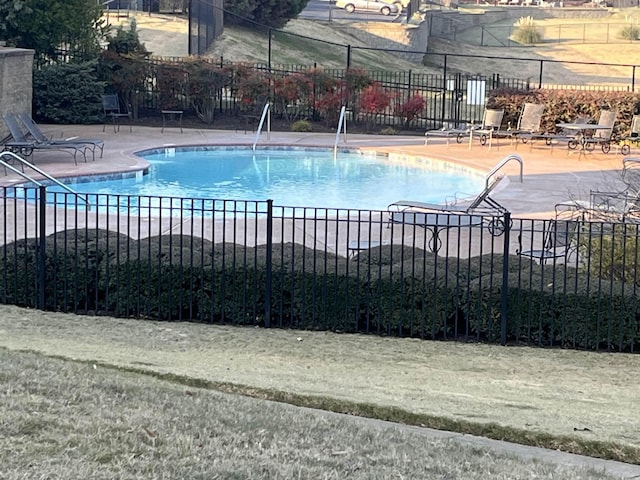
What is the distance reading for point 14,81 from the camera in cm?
2195

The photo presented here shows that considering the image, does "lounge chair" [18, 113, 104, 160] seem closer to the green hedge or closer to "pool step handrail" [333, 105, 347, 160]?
"pool step handrail" [333, 105, 347, 160]

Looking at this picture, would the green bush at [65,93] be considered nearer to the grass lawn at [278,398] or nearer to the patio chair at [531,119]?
the patio chair at [531,119]

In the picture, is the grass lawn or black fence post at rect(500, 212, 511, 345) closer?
the grass lawn

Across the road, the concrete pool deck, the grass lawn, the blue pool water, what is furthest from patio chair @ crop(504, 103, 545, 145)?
the road

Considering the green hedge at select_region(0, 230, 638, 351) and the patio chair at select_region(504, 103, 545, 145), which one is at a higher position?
the patio chair at select_region(504, 103, 545, 145)

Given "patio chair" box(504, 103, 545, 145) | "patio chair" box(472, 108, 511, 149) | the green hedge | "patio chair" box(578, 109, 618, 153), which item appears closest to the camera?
the green hedge

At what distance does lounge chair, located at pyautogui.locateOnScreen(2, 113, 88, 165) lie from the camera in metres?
19.4

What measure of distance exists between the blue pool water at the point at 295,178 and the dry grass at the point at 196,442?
11577mm

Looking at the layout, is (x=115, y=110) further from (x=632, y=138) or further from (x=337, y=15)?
(x=337, y=15)

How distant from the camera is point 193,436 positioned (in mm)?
5145

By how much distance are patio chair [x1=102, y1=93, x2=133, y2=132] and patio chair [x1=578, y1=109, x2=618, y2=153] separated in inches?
411

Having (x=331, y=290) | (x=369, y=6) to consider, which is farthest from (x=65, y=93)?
(x=369, y=6)

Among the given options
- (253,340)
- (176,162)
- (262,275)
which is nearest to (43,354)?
(253,340)

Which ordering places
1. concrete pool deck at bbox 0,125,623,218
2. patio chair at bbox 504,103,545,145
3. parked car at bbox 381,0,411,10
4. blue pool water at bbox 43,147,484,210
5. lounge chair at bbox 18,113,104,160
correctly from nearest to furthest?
1. concrete pool deck at bbox 0,125,623,218
2. blue pool water at bbox 43,147,484,210
3. lounge chair at bbox 18,113,104,160
4. patio chair at bbox 504,103,545,145
5. parked car at bbox 381,0,411,10
